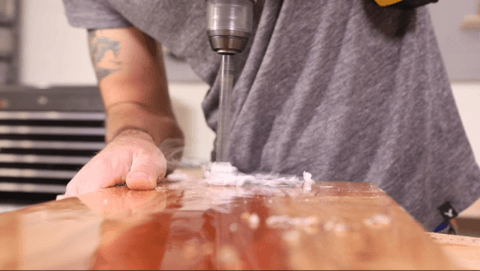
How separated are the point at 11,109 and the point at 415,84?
73.1 inches

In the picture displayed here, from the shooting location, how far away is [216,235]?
0.23 metres

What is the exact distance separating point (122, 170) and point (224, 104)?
154 mm

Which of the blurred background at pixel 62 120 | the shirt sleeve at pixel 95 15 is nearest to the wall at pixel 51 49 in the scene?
the blurred background at pixel 62 120

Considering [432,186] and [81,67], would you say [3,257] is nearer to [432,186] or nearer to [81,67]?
[432,186]

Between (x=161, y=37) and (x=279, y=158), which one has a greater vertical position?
(x=161, y=37)

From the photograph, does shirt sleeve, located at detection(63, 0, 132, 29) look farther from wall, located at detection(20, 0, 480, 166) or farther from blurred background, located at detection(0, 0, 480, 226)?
wall, located at detection(20, 0, 480, 166)

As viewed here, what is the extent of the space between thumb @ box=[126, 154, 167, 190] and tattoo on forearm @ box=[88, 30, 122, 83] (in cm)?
40

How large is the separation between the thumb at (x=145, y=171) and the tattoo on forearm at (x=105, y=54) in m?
0.40

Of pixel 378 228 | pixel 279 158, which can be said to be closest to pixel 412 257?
pixel 378 228

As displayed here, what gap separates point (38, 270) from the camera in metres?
0.17

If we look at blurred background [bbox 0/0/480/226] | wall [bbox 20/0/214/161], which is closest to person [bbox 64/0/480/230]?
blurred background [bbox 0/0/480/226]

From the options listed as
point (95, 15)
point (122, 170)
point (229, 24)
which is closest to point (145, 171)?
point (122, 170)

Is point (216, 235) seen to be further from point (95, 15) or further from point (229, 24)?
point (95, 15)

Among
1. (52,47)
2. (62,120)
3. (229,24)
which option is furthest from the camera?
(52,47)
